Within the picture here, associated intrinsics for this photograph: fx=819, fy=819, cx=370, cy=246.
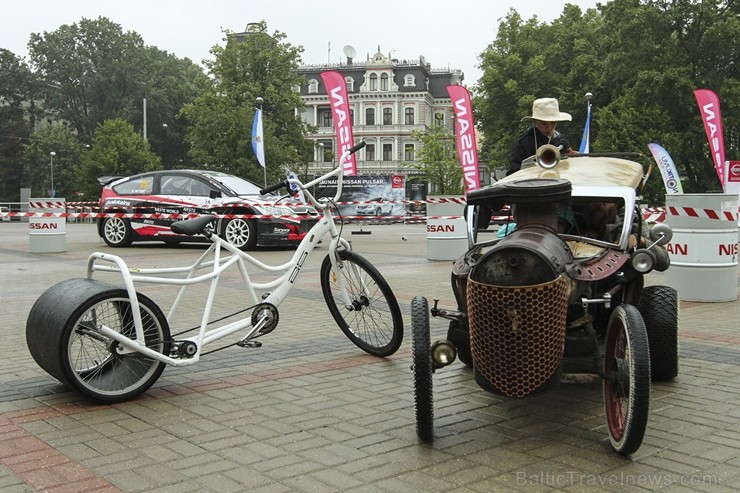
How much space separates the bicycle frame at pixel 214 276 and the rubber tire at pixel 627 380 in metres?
2.50

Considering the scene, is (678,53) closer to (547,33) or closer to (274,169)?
(547,33)

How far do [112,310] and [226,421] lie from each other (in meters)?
1.06

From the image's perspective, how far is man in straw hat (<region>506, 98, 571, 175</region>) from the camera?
6516mm

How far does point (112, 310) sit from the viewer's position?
505cm

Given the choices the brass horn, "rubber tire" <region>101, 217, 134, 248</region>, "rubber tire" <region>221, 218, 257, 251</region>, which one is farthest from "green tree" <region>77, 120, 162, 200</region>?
the brass horn

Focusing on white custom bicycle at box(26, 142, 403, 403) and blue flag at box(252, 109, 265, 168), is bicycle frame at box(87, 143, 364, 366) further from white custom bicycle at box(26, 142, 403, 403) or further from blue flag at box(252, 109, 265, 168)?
blue flag at box(252, 109, 265, 168)

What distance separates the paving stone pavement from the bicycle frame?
1.15 ft

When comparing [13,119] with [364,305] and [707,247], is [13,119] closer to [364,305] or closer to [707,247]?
[707,247]

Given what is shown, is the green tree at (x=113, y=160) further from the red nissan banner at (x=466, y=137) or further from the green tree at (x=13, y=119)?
the red nissan banner at (x=466, y=137)

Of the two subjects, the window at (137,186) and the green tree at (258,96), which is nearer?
the window at (137,186)

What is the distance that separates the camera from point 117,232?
19.1 metres

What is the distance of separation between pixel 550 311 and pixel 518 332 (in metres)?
0.18

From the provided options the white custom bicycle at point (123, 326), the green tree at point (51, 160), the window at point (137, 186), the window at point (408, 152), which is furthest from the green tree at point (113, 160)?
the white custom bicycle at point (123, 326)

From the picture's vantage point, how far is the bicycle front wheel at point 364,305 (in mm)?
6145
